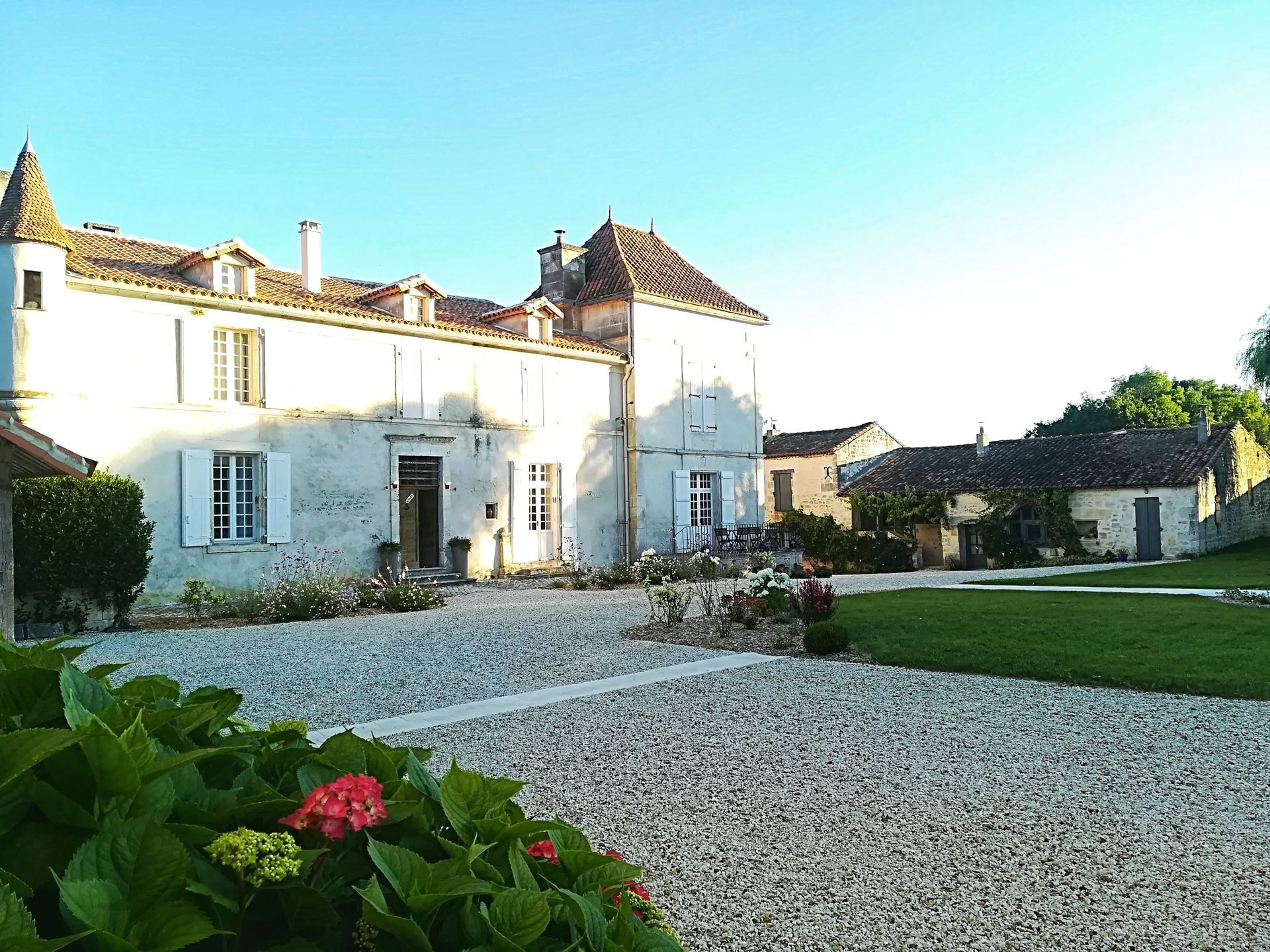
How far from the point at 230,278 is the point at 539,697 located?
12113 mm

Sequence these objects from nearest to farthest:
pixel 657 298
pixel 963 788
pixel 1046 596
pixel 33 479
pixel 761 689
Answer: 1. pixel 963 788
2. pixel 761 689
3. pixel 33 479
4. pixel 1046 596
5. pixel 657 298

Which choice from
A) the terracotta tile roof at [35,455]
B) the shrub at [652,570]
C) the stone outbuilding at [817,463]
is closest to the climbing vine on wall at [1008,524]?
the stone outbuilding at [817,463]

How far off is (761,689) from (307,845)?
633 cm

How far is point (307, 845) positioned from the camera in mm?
1415

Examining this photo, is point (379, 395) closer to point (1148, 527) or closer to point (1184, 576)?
point (1184, 576)

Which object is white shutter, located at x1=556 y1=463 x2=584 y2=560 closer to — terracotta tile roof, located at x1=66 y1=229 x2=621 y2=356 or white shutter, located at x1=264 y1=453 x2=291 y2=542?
terracotta tile roof, located at x1=66 y1=229 x2=621 y2=356

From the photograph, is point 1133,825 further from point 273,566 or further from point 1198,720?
point 273,566

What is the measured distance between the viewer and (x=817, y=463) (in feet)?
116

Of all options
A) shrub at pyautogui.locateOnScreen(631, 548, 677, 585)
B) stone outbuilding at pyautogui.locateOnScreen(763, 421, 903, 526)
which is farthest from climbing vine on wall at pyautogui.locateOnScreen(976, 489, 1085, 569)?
shrub at pyautogui.locateOnScreen(631, 548, 677, 585)

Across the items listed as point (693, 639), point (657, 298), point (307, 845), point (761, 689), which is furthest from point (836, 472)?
point (307, 845)

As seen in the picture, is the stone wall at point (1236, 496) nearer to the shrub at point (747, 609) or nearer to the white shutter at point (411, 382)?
the shrub at point (747, 609)

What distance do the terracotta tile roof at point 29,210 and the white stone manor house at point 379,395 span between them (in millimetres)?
38

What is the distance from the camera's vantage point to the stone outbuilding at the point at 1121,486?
2569 centimetres

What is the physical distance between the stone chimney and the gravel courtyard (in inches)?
615
